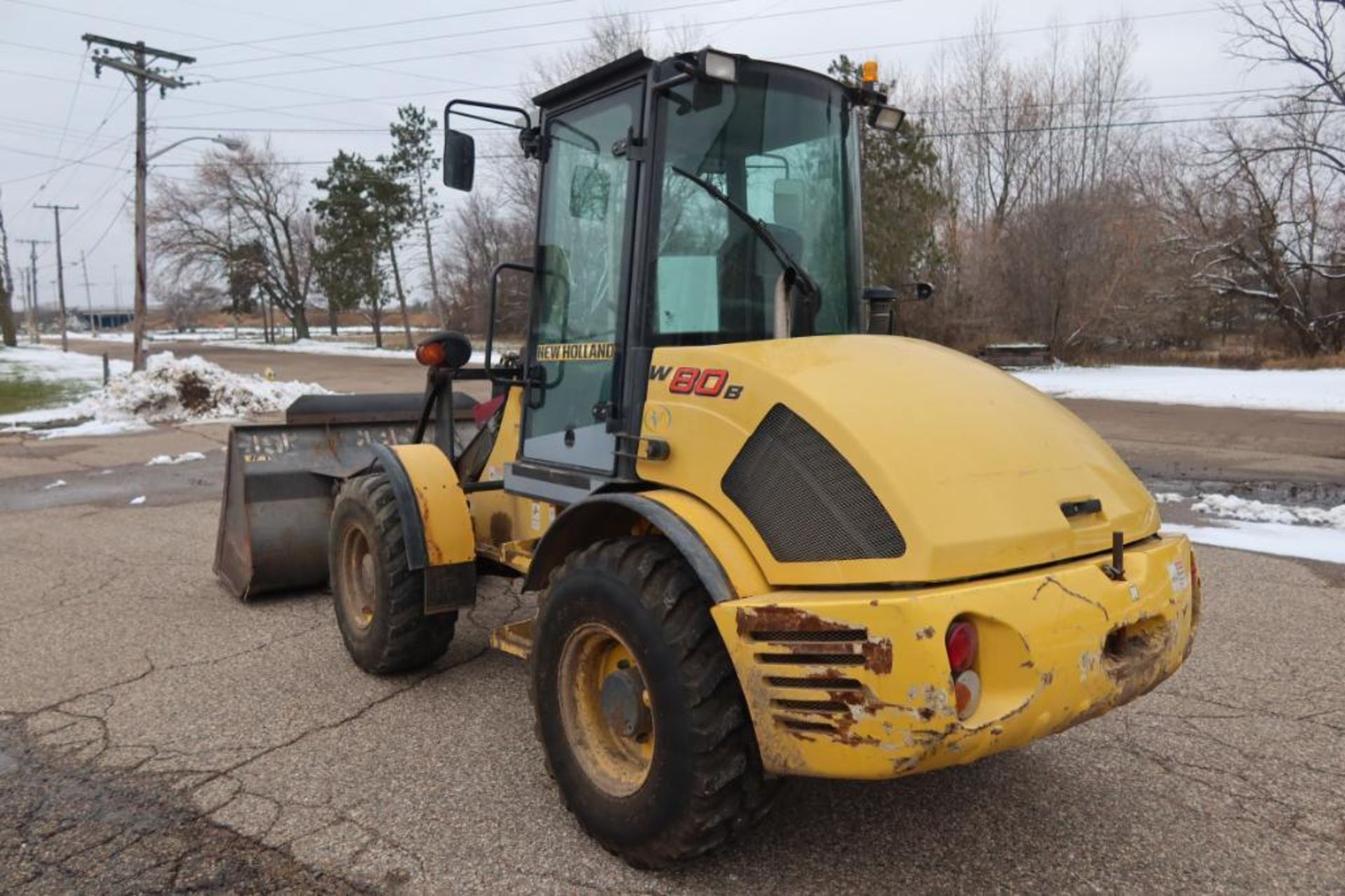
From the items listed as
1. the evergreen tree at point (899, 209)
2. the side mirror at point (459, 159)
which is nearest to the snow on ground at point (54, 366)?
the evergreen tree at point (899, 209)

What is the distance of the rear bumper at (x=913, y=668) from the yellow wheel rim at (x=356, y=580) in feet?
9.13

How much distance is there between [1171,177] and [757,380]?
32525 millimetres

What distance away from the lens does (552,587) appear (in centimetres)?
320

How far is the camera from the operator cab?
10.9ft

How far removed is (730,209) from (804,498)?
3.75 feet

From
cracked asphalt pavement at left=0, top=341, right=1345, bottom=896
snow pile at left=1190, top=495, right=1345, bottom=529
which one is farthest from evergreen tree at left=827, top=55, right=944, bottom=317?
cracked asphalt pavement at left=0, top=341, right=1345, bottom=896

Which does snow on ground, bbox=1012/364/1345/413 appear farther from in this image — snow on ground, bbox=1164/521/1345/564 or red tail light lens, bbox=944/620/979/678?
red tail light lens, bbox=944/620/979/678

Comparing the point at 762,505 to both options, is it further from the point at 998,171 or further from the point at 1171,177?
the point at 998,171

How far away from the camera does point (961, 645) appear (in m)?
2.45

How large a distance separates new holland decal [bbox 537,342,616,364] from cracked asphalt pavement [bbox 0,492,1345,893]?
1571 millimetres

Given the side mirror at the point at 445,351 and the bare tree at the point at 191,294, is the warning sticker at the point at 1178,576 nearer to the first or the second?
the side mirror at the point at 445,351

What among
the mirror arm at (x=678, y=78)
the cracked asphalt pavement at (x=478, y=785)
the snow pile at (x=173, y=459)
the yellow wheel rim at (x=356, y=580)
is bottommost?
the cracked asphalt pavement at (x=478, y=785)

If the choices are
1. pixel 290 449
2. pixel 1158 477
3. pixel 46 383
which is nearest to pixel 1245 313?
pixel 1158 477

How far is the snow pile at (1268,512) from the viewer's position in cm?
797
